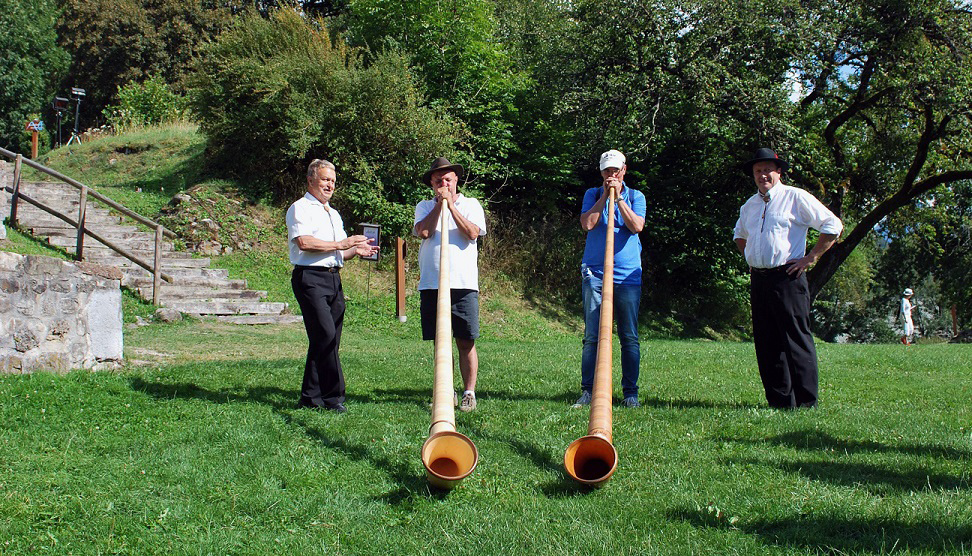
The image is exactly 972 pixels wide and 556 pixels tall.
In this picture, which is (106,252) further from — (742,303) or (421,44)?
(742,303)

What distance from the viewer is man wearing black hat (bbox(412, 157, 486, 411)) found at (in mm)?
5953

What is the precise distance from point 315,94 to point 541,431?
14900mm

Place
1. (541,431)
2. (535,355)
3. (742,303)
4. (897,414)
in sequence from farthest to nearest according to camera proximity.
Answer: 1. (742,303)
2. (535,355)
3. (897,414)
4. (541,431)

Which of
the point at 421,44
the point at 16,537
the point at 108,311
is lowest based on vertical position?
the point at 16,537

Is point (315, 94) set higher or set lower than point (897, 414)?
higher

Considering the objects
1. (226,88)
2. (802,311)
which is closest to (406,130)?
(226,88)

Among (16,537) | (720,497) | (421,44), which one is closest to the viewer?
(16,537)

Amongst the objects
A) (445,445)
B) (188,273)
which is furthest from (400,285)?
(445,445)

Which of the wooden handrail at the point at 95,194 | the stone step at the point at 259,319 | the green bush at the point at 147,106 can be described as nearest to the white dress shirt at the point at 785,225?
the stone step at the point at 259,319

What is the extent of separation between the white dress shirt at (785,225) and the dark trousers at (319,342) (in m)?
3.37

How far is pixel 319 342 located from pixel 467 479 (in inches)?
89.4

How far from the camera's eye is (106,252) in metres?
15.2

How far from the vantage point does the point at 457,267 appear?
6.04 m

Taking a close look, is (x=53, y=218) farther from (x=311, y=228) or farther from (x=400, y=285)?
(x=311, y=228)
